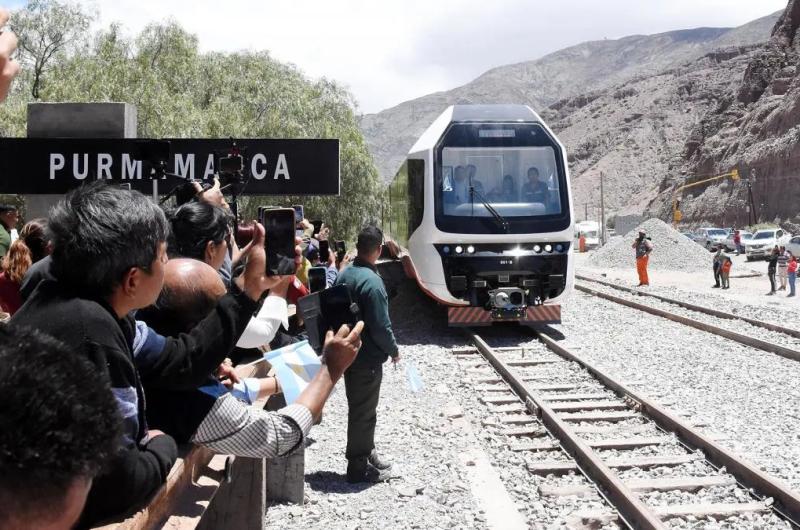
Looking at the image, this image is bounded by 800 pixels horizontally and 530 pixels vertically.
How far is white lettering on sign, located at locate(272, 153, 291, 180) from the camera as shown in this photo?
20.6 feet

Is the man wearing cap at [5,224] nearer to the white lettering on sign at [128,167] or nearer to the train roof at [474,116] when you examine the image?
the white lettering on sign at [128,167]

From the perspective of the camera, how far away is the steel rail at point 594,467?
486 centimetres

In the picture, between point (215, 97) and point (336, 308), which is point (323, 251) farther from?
point (215, 97)

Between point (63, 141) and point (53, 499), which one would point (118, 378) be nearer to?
point (53, 499)

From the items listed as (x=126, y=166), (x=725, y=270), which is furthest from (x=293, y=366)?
Answer: (x=725, y=270)

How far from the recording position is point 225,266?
14.3 feet

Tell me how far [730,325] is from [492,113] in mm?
6220

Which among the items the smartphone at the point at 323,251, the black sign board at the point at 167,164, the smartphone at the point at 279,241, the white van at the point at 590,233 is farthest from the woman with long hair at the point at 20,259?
the white van at the point at 590,233

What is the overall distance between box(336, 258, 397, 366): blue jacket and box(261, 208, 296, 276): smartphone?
224 centimetres

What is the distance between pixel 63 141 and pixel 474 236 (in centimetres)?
718

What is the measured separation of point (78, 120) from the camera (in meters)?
6.82

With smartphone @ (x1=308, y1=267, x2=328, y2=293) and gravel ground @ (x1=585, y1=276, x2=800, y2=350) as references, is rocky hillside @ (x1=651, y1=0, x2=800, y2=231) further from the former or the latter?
smartphone @ (x1=308, y1=267, x2=328, y2=293)

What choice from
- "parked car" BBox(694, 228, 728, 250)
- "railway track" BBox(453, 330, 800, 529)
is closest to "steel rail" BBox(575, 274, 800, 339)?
"railway track" BBox(453, 330, 800, 529)

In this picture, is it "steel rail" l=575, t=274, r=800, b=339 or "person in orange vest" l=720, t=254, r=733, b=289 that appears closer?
"steel rail" l=575, t=274, r=800, b=339
